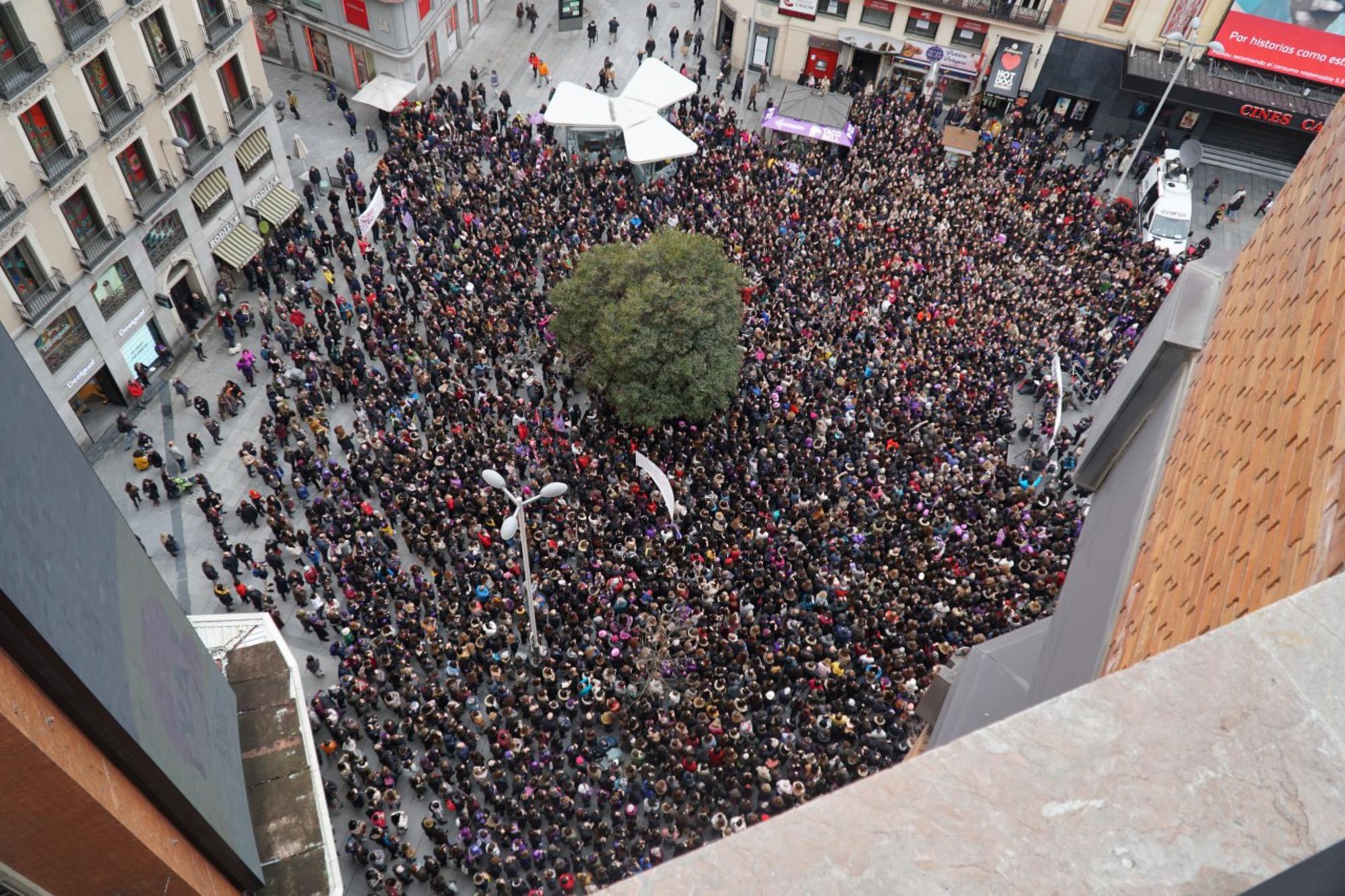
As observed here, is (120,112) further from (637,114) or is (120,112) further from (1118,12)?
(1118,12)

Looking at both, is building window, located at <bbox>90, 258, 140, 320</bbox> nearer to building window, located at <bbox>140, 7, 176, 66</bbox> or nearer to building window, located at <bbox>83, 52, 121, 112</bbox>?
building window, located at <bbox>83, 52, 121, 112</bbox>

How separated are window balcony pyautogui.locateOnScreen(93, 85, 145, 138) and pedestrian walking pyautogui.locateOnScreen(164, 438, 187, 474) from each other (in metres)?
8.28

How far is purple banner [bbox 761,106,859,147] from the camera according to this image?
38406 mm

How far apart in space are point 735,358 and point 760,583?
22.7ft

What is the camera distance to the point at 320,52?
4109 cm

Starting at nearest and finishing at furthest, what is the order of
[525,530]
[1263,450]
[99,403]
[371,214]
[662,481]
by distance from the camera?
[1263,450]
[525,530]
[662,481]
[99,403]
[371,214]

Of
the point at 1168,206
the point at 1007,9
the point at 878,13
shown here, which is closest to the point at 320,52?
the point at 878,13

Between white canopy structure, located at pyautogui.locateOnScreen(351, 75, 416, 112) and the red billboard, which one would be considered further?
the red billboard

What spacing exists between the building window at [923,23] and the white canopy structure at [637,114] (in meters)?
11.4

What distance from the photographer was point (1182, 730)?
5.25m

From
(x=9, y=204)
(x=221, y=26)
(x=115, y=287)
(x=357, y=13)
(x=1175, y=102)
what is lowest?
(x=115, y=287)

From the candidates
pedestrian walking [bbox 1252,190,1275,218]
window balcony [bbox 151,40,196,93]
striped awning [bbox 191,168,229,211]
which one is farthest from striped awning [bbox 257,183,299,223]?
pedestrian walking [bbox 1252,190,1275,218]

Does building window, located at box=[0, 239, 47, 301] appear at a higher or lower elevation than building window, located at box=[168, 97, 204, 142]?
lower

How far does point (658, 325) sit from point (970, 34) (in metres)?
25.7
